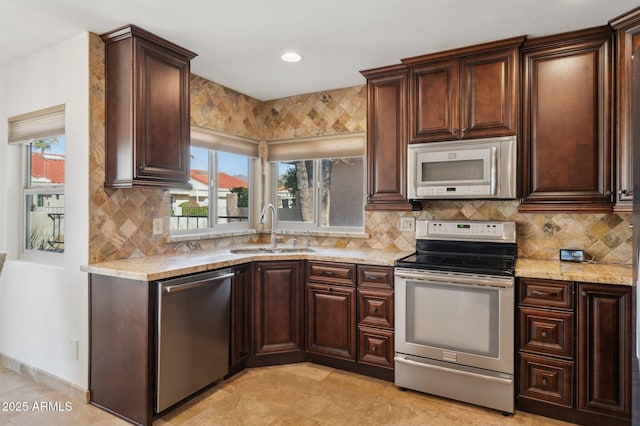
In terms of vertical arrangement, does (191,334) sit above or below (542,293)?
below

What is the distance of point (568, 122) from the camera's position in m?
2.47

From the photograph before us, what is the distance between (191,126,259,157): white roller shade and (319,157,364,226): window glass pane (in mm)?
775

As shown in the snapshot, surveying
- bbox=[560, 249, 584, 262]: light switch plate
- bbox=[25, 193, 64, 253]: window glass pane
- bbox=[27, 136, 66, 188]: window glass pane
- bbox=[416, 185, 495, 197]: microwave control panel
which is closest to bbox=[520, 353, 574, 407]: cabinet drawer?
bbox=[560, 249, 584, 262]: light switch plate

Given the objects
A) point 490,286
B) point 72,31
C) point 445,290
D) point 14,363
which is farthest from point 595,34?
point 14,363

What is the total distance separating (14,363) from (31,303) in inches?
20.8

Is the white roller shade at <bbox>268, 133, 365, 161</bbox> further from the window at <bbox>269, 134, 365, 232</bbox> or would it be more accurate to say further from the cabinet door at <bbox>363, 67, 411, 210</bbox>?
the cabinet door at <bbox>363, 67, 411, 210</bbox>

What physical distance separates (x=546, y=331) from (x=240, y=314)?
2.05m

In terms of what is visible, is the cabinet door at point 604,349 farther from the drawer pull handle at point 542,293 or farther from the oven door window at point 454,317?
the oven door window at point 454,317

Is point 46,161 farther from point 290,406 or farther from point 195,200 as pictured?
point 290,406

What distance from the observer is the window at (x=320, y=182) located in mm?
3625

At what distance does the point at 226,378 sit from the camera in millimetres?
2793

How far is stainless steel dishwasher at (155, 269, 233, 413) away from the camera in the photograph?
2203 millimetres

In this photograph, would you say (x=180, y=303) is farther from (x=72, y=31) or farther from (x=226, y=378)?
(x=72, y=31)

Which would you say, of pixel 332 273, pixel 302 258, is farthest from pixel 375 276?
pixel 302 258
